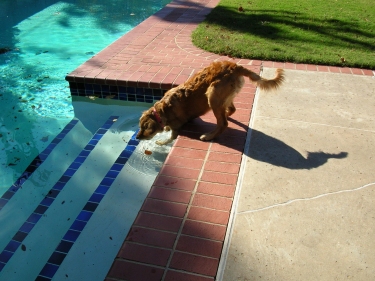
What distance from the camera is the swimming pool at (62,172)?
333 centimetres

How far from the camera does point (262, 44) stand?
22.4ft

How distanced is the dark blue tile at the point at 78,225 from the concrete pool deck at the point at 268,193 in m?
0.77

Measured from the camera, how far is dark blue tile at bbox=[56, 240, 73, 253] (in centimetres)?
337

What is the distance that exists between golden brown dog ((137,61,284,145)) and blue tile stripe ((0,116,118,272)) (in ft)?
2.95

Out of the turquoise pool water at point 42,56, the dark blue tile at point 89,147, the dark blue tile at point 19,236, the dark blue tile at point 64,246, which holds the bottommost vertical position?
the turquoise pool water at point 42,56

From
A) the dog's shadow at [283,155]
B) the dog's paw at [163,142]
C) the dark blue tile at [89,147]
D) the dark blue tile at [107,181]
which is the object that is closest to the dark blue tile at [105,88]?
the dark blue tile at [89,147]

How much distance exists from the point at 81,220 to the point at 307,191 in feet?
6.96

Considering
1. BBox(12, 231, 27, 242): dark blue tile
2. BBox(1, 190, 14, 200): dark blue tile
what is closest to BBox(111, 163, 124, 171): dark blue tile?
BBox(1, 190, 14, 200): dark blue tile

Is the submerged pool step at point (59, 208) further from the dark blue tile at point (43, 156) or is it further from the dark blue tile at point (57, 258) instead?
the dark blue tile at point (43, 156)

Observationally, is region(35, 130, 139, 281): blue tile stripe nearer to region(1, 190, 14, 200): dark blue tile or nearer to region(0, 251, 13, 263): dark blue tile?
Answer: region(0, 251, 13, 263): dark blue tile

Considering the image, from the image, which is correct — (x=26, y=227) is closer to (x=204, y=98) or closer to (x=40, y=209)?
(x=40, y=209)

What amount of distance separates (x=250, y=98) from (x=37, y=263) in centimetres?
320

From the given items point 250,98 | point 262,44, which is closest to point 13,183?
point 250,98

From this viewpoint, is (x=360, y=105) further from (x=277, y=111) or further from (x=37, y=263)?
(x=37, y=263)
